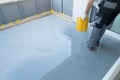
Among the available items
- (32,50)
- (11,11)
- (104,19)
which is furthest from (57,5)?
(104,19)

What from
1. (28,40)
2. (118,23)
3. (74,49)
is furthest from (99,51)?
(28,40)

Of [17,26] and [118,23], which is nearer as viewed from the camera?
[118,23]

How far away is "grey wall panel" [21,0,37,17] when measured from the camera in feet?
10.1

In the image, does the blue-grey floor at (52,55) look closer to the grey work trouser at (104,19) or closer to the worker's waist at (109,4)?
the grey work trouser at (104,19)

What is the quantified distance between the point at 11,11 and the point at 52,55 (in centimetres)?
174

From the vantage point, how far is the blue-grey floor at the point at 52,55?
1.69 m

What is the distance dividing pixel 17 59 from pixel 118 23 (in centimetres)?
211

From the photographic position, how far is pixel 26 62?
1.89 m

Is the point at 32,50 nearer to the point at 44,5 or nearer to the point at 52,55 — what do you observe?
the point at 52,55

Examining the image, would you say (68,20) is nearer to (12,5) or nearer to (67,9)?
(67,9)

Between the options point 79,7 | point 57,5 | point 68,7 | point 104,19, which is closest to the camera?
point 104,19

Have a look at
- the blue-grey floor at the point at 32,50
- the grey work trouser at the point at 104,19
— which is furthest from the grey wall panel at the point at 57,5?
the grey work trouser at the point at 104,19

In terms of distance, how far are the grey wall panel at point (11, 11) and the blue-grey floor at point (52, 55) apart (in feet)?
1.01

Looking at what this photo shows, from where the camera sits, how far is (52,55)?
203 cm
